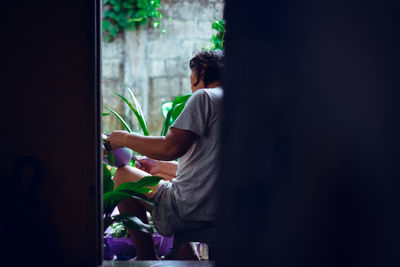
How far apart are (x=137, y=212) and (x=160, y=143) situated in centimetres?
36

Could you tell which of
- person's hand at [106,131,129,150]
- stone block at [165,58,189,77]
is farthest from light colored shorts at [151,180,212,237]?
stone block at [165,58,189,77]

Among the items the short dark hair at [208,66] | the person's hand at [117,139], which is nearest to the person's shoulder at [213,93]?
the short dark hair at [208,66]

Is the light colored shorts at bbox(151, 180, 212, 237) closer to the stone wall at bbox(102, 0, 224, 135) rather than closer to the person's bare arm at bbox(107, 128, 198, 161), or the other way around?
the person's bare arm at bbox(107, 128, 198, 161)

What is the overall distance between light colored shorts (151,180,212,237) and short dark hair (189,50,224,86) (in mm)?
438

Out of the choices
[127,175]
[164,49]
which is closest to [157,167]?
[127,175]

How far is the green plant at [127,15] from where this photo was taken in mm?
3926

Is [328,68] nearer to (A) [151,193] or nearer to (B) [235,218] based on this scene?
(B) [235,218]

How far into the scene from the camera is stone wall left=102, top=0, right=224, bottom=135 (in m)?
3.97

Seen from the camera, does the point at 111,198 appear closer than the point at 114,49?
Yes

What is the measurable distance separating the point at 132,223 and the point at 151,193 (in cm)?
15

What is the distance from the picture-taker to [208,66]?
5.10 feet
